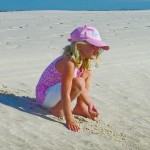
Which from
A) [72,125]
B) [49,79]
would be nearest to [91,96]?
[49,79]

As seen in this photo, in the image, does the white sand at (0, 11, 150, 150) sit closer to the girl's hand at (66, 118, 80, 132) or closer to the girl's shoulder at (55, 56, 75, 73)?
the girl's hand at (66, 118, 80, 132)

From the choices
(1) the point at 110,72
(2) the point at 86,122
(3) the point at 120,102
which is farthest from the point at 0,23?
(2) the point at 86,122

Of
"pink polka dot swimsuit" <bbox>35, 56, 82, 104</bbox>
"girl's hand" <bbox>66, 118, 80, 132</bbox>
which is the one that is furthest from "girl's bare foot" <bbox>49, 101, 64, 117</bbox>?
"girl's hand" <bbox>66, 118, 80, 132</bbox>

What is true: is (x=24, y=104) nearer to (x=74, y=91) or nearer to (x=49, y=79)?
(x=49, y=79)

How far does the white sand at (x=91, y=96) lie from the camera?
4578 millimetres

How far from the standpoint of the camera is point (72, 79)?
501 cm

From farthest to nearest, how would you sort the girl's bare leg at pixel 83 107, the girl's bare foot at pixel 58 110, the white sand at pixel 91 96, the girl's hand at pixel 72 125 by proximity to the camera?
the girl's bare leg at pixel 83 107, the girl's bare foot at pixel 58 110, the girl's hand at pixel 72 125, the white sand at pixel 91 96

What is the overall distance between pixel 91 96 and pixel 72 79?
1.43 meters

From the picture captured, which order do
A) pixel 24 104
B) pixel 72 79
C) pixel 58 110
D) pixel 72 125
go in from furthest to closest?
pixel 24 104
pixel 58 110
pixel 72 79
pixel 72 125

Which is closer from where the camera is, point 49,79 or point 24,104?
point 49,79

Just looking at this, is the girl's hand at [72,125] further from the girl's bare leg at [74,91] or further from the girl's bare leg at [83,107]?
the girl's bare leg at [83,107]

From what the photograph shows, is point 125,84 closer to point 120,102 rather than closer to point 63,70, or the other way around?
point 120,102

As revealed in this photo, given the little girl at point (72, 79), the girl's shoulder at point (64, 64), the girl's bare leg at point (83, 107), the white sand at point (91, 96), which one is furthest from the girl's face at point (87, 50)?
the white sand at point (91, 96)

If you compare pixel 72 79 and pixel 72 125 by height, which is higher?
pixel 72 79
